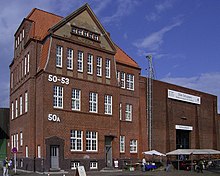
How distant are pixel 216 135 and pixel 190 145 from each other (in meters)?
9.30

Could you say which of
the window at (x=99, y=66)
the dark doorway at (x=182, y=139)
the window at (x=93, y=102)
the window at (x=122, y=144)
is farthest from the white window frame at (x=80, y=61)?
the dark doorway at (x=182, y=139)

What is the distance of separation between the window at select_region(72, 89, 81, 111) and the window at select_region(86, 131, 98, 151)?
3183mm

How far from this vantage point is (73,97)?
41.9 metres

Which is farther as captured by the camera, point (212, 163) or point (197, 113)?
point (197, 113)

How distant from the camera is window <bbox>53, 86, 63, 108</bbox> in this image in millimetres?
40062

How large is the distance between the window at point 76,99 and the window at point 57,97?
1.73m

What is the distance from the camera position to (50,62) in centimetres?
4009

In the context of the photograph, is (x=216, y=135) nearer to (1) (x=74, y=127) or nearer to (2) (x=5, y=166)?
(1) (x=74, y=127)

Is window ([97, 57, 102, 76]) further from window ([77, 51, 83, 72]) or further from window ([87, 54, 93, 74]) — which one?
window ([77, 51, 83, 72])

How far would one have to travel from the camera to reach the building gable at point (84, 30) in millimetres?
41844

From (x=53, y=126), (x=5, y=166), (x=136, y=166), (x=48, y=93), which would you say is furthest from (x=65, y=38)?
(x=136, y=166)

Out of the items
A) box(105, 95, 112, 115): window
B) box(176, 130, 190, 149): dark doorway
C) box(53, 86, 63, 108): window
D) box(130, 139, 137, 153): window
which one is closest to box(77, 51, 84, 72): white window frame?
box(53, 86, 63, 108): window

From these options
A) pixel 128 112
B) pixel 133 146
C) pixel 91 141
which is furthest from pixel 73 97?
pixel 133 146

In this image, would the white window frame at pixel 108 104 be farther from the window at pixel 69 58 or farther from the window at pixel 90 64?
the window at pixel 69 58
